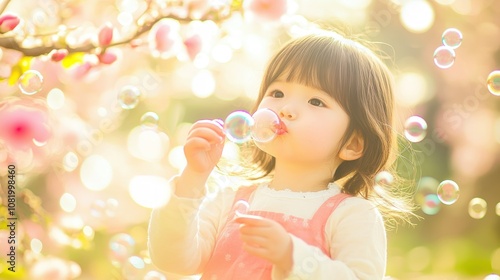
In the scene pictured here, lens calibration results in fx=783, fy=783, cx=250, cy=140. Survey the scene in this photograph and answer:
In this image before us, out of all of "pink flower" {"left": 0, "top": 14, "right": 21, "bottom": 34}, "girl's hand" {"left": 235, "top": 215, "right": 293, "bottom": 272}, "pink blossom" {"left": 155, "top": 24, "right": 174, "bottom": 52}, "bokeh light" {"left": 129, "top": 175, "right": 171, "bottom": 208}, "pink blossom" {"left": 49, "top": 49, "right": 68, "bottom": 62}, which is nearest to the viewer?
"girl's hand" {"left": 235, "top": 215, "right": 293, "bottom": 272}

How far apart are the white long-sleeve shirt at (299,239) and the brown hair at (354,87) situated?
0.14 m

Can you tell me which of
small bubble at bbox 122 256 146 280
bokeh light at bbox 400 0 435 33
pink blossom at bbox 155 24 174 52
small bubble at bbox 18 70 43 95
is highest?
pink blossom at bbox 155 24 174 52

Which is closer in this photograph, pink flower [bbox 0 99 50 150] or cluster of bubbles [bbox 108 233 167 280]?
cluster of bubbles [bbox 108 233 167 280]

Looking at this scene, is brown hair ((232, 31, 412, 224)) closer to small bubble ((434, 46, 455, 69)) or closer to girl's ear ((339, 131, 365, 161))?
girl's ear ((339, 131, 365, 161))

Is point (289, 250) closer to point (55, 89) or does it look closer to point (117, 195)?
point (55, 89)

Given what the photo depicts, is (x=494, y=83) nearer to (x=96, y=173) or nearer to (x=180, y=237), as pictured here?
(x=180, y=237)

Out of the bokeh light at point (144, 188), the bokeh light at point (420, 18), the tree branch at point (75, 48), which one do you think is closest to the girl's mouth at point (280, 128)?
the tree branch at point (75, 48)

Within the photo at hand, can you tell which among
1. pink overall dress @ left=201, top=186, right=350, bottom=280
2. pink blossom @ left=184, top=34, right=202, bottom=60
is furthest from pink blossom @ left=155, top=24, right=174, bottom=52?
pink overall dress @ left=201, top=186, right=350, bottom=280

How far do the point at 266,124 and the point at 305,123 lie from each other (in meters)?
0.10

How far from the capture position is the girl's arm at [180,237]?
185 cm

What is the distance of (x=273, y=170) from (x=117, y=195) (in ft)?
8.18

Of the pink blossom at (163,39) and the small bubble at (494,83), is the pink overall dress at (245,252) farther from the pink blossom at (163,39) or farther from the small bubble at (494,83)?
the small bubble at (494,83)

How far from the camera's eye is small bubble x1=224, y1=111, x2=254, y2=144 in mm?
1892

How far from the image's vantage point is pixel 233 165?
229 cm
